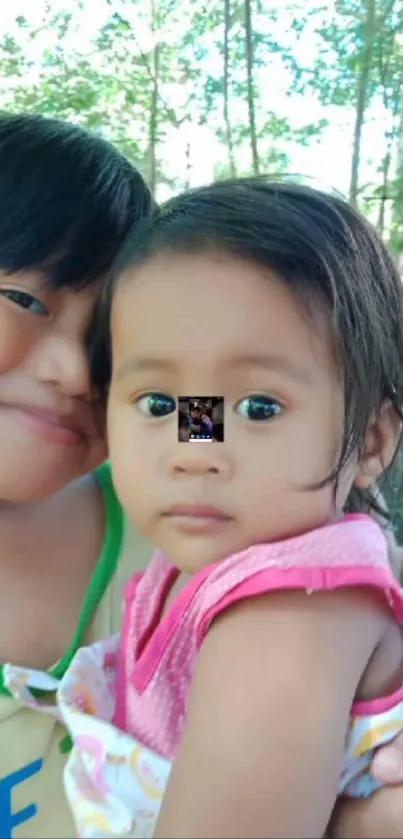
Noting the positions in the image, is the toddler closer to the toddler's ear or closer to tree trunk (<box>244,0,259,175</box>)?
the toddler's ear

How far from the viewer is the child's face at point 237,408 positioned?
22.1 inches

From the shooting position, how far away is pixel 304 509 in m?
0.58

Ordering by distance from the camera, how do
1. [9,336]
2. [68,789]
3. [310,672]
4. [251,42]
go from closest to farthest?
[310,672]
[68,789]
[9,336]
[251,42]

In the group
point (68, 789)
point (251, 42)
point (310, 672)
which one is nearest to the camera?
point (310, 672)

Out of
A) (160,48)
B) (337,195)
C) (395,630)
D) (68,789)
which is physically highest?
(160,48)

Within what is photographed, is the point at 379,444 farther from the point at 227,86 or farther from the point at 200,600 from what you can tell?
the point at 227,86

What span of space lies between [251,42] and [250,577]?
1027mm

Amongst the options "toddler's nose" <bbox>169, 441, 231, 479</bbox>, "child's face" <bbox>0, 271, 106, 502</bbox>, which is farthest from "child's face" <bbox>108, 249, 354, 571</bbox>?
"child's face" <bbox>0, 271, 106, 502</bbox>

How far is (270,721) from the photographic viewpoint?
0.50 m

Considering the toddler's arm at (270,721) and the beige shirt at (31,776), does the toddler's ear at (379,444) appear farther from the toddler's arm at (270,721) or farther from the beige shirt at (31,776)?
the beige shirt at (31,776)

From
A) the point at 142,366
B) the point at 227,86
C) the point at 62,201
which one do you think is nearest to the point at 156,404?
the point at 142,366

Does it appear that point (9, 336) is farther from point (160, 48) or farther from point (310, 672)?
point (160, 48)

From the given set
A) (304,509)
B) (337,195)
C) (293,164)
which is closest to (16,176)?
(337,195)
